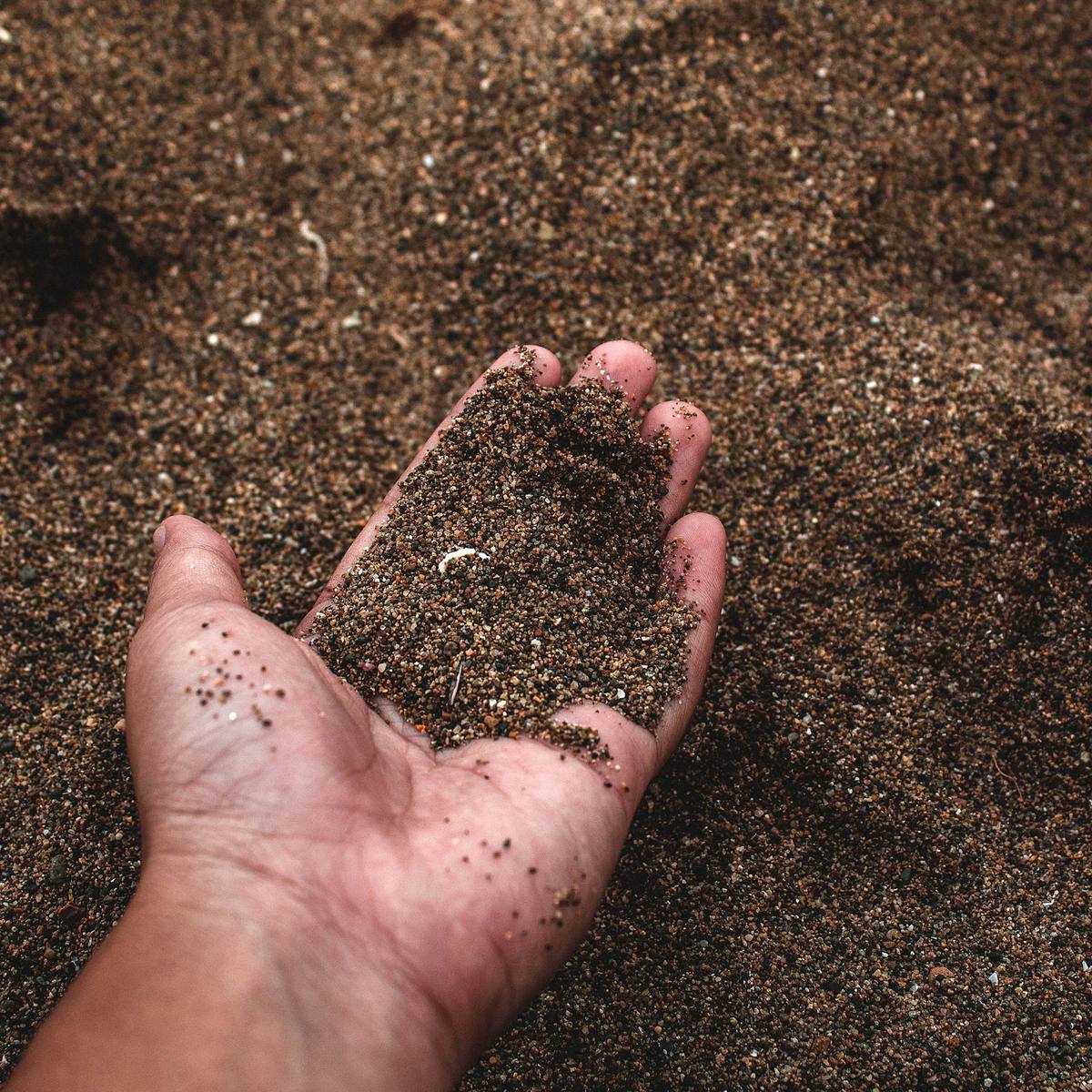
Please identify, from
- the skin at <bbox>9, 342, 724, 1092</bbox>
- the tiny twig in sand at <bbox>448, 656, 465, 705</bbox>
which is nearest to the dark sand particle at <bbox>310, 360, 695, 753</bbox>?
the tiny twig in sand at <bbox>448, 656, 465, 705</bbox>

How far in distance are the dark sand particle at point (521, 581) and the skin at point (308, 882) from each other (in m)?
0.11

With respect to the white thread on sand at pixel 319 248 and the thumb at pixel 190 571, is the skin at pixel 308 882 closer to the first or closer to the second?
the thumb at pixel 190 571

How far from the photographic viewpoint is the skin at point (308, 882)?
5.13ft

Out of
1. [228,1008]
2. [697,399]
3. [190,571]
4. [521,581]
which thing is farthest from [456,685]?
[697,399]

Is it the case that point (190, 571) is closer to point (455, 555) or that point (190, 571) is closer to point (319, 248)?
point (455, 555)

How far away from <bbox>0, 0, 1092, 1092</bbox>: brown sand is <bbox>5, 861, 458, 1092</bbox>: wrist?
636 mm

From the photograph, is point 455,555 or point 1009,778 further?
point 1009,778

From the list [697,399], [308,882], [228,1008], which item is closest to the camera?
[228,1008]

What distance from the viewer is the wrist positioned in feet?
4.99

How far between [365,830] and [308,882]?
0.14 metres

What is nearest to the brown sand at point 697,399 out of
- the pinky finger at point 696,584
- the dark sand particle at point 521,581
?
the pinky finger at point 696,584

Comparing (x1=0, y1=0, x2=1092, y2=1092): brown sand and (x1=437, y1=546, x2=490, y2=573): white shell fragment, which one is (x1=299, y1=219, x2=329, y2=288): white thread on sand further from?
(x1=437, y1=546, x2=490, y2=573): white shell fragment

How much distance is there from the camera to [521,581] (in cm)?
217

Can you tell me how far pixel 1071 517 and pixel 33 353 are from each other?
3.29m
